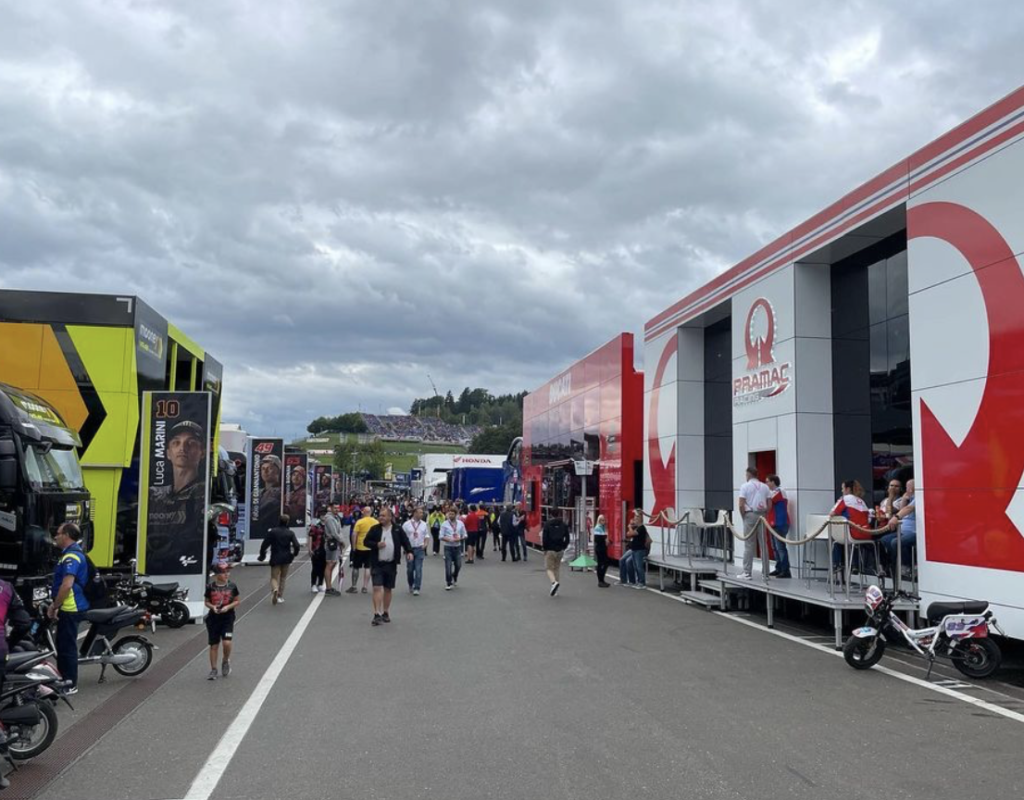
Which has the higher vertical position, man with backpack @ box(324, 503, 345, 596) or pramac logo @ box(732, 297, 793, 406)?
pramac logo @ box(732, 297, 793, 406)

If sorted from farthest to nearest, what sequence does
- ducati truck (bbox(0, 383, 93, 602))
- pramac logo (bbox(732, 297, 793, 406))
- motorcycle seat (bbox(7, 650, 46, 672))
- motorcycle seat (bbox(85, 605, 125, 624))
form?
pramac logo (bbox(732, 297, 793, 406)), ducati truck (bbox(0, 383, 93, 602)), motorcycle seat (bbox(85, 605, 125, 624)), motorcycle seat (bbox(7, 650, 46, 672))

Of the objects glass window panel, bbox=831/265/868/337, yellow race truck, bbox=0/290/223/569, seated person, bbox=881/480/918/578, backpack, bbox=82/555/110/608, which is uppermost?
glass window panel, bbox=831/265/868/337

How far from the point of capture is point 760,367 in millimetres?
15742

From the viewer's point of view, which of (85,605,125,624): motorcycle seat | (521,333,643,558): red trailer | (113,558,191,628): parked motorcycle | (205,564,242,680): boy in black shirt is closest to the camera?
(85,605,125,624): motorcycle seat

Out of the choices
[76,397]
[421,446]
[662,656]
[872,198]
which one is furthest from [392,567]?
[421,446]

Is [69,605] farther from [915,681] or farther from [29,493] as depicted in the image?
[915,681]

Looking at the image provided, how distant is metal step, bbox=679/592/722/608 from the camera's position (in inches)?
572

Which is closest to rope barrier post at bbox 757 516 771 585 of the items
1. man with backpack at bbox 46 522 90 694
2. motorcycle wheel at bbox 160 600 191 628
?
motorcycle wheel at bbox 160 600 191 628

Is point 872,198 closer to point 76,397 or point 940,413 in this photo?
point 940,413

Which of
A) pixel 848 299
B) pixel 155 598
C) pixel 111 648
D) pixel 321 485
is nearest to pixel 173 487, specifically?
pixel 155 598

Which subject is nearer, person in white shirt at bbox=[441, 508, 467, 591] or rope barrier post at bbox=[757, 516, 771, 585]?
rope barrier post at bbox=[757, 516, 771, 585]

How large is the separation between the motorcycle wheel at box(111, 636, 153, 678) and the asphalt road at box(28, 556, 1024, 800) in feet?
1.44

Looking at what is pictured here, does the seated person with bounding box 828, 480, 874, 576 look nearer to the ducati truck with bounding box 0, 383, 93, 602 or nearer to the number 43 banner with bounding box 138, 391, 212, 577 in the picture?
the number 43 banner with bounding box 138, 391, 212, 577

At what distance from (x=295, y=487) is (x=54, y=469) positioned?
19.1 m
